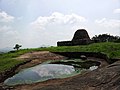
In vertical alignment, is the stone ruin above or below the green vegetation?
above

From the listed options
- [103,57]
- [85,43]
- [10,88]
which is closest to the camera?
[10,88]

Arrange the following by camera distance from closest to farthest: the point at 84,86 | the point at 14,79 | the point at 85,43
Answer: the point at 84,86 → the point at 14,79 → the point at 85,43

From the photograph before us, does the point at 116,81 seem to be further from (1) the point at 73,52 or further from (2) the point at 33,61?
(1) the point at 73,52

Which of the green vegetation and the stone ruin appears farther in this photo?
the stone ruin

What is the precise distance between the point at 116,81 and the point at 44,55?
2416 centimetres

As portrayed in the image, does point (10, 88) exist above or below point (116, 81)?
below

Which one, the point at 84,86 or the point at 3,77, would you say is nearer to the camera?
the point at 84,86

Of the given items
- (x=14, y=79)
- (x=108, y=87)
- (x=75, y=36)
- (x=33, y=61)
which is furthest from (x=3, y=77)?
(x=75, y=36)

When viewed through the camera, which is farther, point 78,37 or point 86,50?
point 78,37

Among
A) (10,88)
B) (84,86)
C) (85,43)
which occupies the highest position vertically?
(85,43)

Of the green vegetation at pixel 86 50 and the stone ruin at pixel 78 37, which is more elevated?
the stone ruin at pixel 78 37

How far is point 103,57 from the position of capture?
26.3 meters

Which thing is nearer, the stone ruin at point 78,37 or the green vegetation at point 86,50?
the green vegetation at point 86,50

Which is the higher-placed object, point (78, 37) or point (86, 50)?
point (78, 37)
